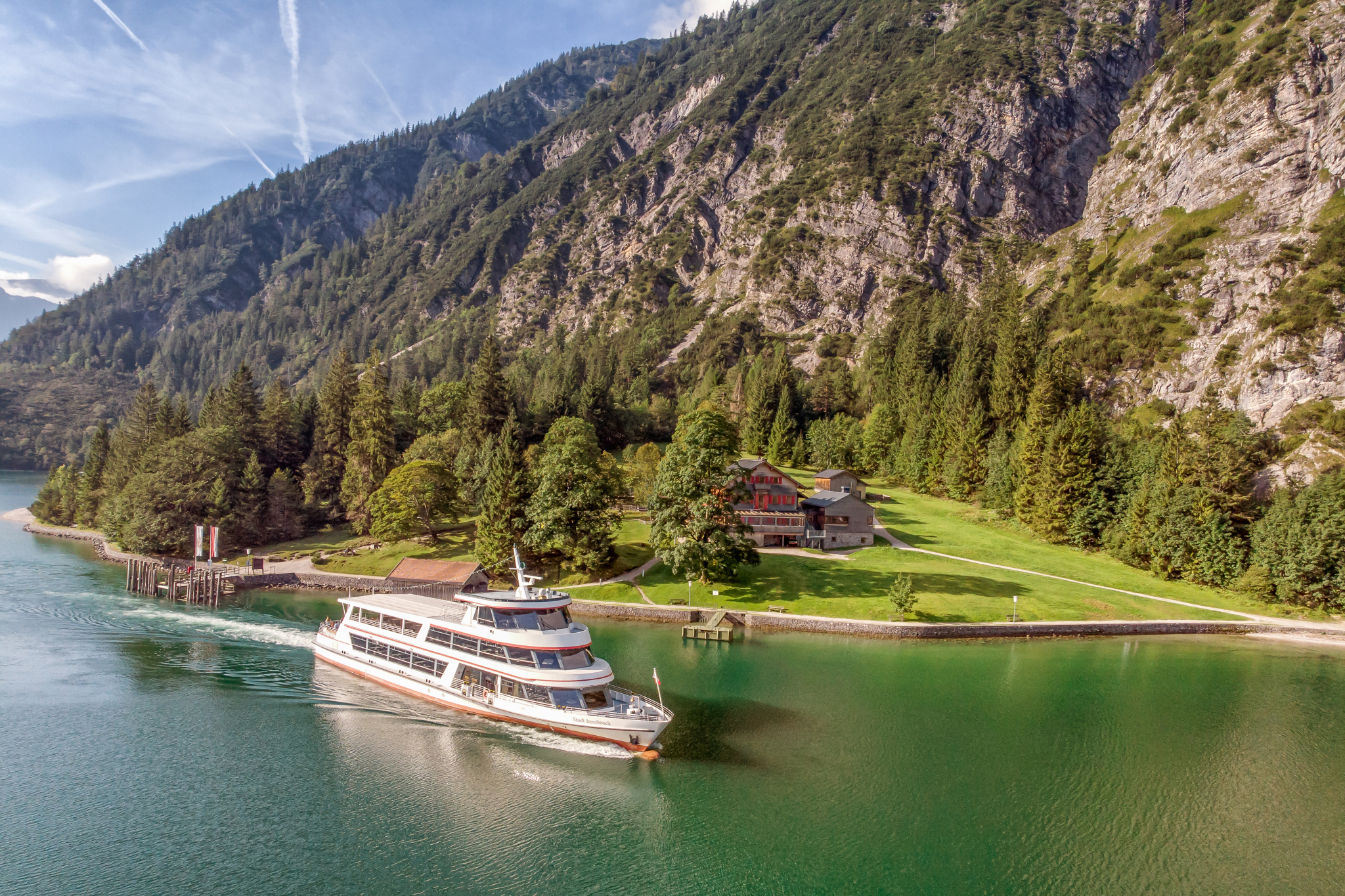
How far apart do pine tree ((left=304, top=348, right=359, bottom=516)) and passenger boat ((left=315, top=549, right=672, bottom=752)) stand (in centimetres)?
6098

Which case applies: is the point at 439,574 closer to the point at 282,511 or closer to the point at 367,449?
the point at 282,511

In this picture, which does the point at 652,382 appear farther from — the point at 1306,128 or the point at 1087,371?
the point at 1306,128

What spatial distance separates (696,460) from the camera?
68.9 metres

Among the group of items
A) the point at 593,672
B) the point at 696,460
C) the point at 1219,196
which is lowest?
the point at 593,672

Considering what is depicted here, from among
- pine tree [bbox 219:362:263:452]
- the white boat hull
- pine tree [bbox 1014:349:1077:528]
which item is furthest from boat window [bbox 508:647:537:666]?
pine tree [bbox 219:362:263:452]

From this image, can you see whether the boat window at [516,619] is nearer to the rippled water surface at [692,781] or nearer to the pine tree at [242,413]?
the rippled water surface at [692,781]

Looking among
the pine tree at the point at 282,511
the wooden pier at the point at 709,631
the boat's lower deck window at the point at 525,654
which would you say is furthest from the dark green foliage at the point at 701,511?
the pine tree at the point at 282,511

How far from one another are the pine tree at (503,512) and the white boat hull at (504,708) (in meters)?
24.5

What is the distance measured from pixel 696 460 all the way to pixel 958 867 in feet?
153

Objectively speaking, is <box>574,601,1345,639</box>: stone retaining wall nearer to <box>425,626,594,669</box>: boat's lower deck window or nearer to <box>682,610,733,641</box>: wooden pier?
<box>682,610,733,641</box>: wooden pier

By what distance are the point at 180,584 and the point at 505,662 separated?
50096 millimetres

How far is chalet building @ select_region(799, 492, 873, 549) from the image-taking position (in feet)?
268

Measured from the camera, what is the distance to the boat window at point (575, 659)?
123 ft

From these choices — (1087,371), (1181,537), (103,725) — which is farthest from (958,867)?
(1087,371)
